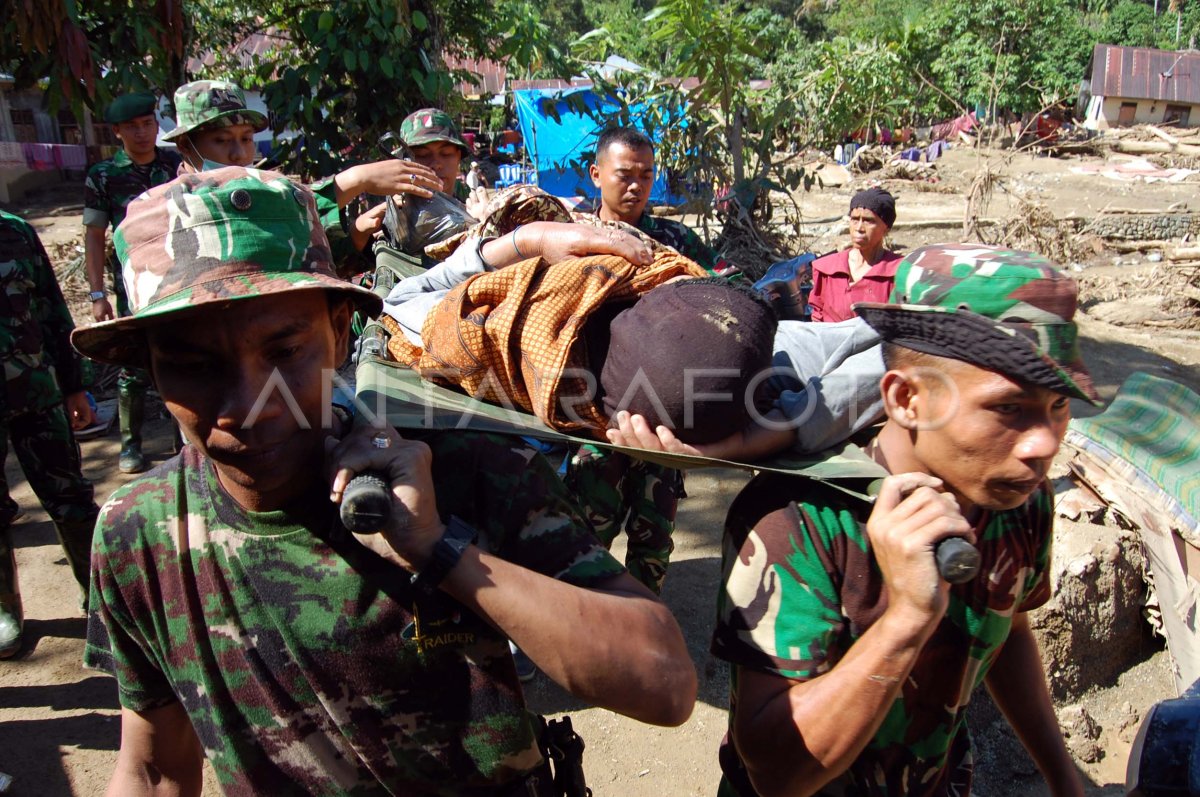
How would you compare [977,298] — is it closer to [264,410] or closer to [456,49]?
[264,410]

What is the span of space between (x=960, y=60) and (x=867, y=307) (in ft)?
99.6

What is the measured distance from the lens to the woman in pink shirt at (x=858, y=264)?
489 cm

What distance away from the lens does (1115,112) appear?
30.9 meters

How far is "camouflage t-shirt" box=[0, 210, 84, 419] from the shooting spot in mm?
3248

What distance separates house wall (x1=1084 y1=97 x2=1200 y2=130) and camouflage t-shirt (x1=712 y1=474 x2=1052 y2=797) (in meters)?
35.5

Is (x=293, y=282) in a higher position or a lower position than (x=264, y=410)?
higher

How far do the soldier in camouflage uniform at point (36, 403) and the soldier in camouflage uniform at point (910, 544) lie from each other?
10.2ft

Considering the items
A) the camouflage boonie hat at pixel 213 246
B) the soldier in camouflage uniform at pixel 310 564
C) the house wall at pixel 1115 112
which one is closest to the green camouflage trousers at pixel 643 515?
the soldier in camouflage uniform at pixel 310 564

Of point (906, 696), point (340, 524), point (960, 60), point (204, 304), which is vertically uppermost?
point (960, 60)

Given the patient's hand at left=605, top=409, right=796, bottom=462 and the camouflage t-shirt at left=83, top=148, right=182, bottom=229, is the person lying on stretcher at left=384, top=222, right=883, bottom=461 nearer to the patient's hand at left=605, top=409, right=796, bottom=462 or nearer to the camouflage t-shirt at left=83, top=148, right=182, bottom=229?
the patient's hand at left=605, top=409, right=796, bottom=462

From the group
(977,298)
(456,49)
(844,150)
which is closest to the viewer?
(977,298)

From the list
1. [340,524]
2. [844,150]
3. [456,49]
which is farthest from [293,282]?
[844,150]

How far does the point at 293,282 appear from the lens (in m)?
1.16

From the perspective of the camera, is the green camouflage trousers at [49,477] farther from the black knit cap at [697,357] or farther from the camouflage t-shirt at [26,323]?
the black knit cap at [697,357]
